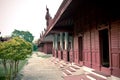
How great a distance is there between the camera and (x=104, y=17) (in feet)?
29.0

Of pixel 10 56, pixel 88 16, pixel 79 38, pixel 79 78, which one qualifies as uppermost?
pixel 88 16

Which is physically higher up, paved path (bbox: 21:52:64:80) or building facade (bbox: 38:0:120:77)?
building facade (bbox: 38:0:120:77)

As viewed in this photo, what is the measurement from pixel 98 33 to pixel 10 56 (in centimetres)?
567

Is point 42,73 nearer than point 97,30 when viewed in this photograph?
No

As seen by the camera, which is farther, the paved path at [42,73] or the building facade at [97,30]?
the paved path at [42,73]

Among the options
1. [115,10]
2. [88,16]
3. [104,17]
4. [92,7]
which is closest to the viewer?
[115,10]

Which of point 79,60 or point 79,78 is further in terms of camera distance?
point 79,60

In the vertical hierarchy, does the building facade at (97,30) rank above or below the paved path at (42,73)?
above

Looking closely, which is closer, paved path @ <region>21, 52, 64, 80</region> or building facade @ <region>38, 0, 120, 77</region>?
building facade @ <region>38, 0, 120, 77</region>

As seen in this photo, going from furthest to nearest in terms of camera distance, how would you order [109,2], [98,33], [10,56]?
[10,56], [98,33], [109,2]

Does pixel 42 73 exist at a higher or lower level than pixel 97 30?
lower

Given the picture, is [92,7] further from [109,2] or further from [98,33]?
[109,2]

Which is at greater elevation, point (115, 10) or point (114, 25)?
point (115, 10)

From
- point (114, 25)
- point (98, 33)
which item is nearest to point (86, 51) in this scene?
point (98, 33)
